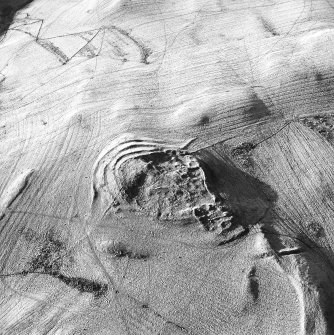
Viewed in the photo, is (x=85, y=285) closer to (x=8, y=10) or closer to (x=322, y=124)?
(x=322, y=124)

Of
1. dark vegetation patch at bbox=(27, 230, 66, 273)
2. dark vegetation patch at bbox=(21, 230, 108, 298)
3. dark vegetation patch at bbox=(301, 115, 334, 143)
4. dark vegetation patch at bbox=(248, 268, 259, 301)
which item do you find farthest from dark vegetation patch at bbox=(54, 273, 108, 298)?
dark vegetation patch at bbox=(301, 115, 334, 143)

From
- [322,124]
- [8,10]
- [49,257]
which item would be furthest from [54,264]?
[8,10]

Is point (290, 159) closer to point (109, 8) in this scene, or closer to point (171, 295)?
point (171, 295)

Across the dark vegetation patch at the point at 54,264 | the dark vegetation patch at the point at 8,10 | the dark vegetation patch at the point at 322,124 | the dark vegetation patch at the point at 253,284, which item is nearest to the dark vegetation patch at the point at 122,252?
the dark vegetation patch at the point at 54,264

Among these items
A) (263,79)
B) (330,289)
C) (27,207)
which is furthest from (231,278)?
(263,79)

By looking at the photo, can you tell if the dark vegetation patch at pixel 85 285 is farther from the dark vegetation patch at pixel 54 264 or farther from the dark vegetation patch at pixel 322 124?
the dark vegetation patch at pixel 322 124

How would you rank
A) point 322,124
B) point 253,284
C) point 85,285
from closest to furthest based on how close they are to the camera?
point 253,284, point 85,285, point 322,124

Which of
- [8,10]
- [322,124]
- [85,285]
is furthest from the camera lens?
[8,10]

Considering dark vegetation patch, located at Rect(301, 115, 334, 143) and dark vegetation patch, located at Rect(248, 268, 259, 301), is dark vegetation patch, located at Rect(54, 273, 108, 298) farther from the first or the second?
dark vegetation patch, located at Rect(301, 115, 334, 143)
